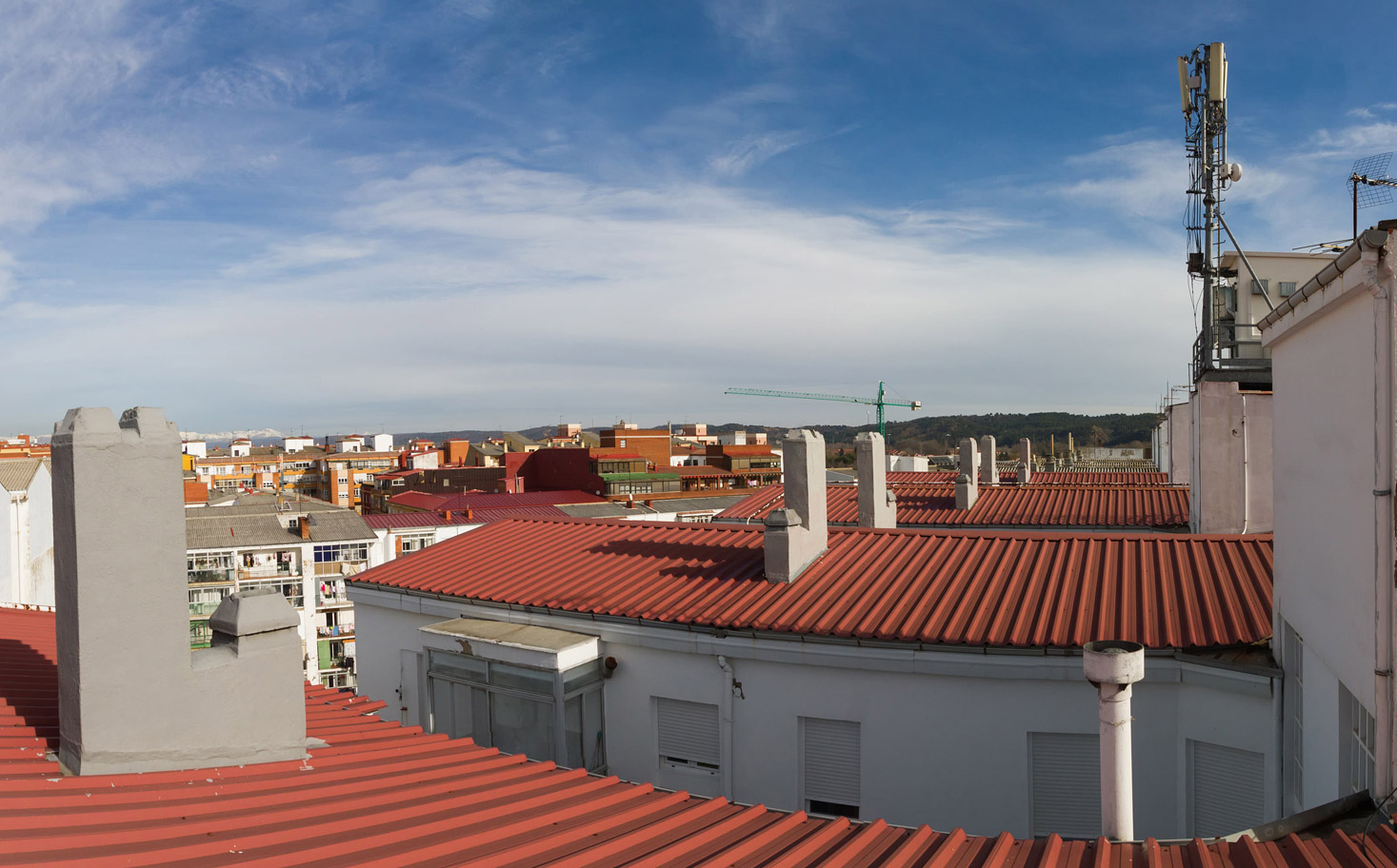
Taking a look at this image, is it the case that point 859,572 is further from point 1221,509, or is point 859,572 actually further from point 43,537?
point 43,537

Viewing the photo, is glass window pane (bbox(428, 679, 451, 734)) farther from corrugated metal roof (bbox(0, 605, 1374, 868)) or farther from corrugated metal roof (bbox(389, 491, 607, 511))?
corrugated metal roof (bbox(389, 491, 607, 511))

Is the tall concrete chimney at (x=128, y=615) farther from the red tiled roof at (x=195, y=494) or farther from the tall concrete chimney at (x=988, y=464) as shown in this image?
the red tiled roof at (x=195, y=494)

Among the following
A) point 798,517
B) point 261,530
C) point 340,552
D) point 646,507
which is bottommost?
point 340,552

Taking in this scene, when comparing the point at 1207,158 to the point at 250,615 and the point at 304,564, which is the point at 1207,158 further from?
the point at 304,564

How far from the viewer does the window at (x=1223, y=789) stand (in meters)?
8.81

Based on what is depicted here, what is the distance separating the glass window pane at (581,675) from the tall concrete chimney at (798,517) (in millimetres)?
2652

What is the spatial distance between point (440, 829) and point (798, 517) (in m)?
8.30

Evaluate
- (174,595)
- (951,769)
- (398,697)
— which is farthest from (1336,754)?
(398,697)

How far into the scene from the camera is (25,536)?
2264cm

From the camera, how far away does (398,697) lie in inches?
538

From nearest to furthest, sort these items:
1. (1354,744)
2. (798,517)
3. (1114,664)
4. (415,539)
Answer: (1114,664), (1354,744), (798,517), (415,539)

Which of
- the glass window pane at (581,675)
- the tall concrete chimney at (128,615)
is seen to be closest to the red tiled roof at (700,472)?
the glass window pane at (581,675)

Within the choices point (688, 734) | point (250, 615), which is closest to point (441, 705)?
point (688, 734)

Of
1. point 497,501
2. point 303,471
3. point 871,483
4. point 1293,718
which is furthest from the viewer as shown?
point 303,471
